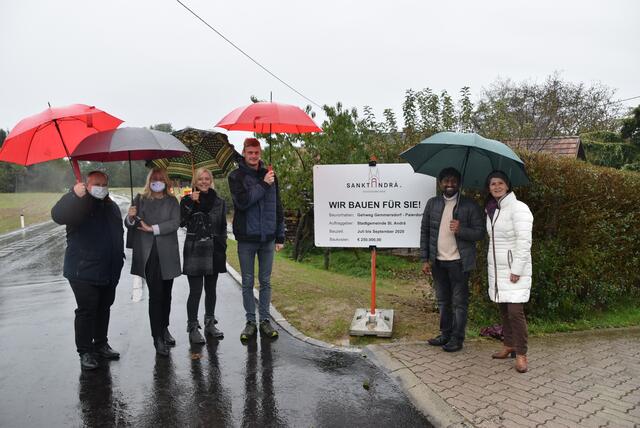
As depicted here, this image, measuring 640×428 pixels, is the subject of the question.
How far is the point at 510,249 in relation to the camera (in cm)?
435

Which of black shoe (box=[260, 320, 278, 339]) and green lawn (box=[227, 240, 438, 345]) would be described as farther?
green lawn (box=[227, 240, 438, 345])

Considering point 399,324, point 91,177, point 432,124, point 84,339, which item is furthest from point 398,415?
point 432,124

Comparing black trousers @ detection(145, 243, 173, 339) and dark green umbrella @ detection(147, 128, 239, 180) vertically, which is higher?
dark green umbrella @ detection(147, 128, 239, 180)

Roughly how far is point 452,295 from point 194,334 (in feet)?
9.06

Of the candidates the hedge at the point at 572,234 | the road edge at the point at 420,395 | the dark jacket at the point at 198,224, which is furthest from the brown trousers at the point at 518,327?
the dark jacket at the point at 198,224

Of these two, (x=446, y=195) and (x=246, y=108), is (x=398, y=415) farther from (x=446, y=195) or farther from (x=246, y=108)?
(x=246, y=108)

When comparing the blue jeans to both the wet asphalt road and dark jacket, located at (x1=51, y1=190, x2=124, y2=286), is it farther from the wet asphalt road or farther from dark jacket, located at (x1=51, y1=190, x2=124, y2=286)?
dark jacket, located at (x1=51, y1=190, x2=124, y2=286)

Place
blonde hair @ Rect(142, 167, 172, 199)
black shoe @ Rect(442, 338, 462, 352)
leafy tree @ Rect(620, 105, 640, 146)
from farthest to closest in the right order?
leafy tree @ Rect(620, 105, 640, 146), black shoe @ Rect(442, 338, 462, 352), blonde hair @ Rect(142, 167, 172, 199)

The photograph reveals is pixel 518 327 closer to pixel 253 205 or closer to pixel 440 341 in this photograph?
pixel 440 341

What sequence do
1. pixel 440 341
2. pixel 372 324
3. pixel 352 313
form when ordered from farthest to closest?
pixel 352 313 → pixel 372 324 → pixel 440 341

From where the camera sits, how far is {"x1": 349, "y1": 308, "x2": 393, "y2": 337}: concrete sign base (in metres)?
5.24

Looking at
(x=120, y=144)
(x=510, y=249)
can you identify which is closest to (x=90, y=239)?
(x=120, y=144)

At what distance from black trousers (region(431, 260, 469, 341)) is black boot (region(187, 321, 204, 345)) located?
2.57 metres

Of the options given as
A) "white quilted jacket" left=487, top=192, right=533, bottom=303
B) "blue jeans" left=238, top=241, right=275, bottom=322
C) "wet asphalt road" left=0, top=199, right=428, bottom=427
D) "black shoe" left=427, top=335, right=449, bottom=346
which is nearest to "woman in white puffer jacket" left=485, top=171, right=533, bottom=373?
"white quilted jacket" left=487, top=192, right=533, bottom=303
